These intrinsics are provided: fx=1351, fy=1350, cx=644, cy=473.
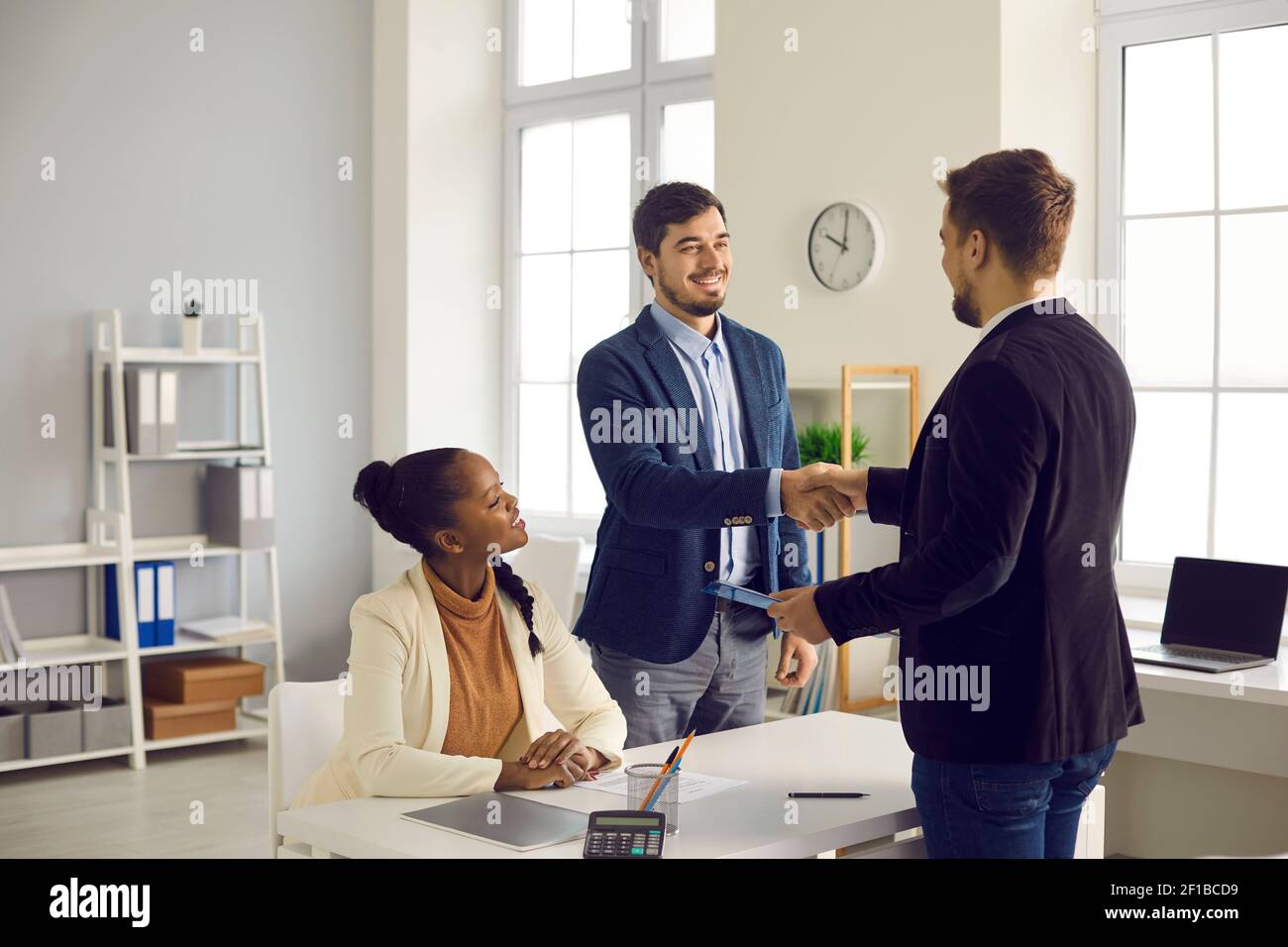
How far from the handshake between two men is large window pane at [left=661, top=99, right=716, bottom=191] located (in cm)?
305

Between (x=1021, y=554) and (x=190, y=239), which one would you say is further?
(x=190, y=239)

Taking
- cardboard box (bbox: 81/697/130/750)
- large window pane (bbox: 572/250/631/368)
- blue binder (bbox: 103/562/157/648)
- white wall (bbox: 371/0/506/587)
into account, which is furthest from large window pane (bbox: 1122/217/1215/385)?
cardboard box (bbox: 81/697/130/750)

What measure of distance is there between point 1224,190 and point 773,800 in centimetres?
270

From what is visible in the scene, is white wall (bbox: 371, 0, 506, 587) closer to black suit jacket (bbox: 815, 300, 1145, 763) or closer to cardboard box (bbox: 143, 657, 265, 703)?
cardboard box (bbox: 143, 657, 265, 703)

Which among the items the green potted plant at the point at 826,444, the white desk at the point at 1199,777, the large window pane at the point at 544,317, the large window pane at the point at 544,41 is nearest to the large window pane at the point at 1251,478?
the white desk at the point at 1199,777

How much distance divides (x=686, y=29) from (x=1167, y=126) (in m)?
2.08

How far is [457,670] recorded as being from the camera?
223cm

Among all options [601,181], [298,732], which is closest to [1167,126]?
[601,181]

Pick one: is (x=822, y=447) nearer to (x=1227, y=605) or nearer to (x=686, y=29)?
(x=1227, y=605)

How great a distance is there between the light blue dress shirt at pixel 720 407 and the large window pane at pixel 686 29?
2941mm

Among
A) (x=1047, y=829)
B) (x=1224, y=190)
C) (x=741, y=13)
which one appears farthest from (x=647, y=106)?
(x=1047, y=829)

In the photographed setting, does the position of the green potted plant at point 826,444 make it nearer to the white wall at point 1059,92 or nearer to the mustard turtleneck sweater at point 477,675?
the white wall at point 1059,92

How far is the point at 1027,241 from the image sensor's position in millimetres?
1788
